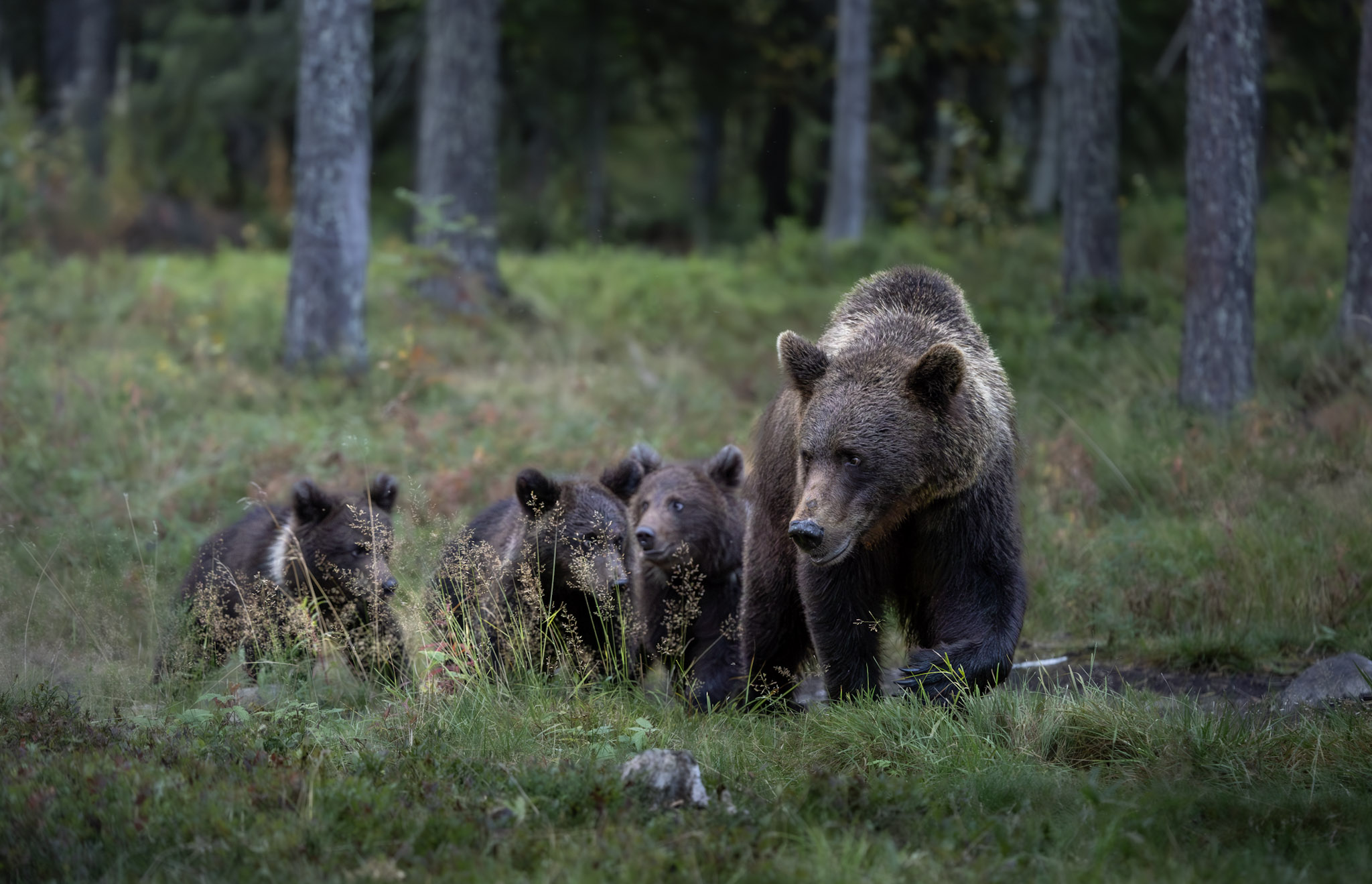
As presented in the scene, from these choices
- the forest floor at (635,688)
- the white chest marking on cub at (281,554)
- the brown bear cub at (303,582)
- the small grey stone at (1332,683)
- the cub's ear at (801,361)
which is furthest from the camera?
the white chest marking on cub at (281,554)

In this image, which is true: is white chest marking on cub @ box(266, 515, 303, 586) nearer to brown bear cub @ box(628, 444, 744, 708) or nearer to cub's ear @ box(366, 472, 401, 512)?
cub's ear @ box(366, 472, 401, 512)

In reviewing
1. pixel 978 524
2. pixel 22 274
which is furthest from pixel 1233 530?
pixel 22 274

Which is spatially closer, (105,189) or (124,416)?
(124,416)

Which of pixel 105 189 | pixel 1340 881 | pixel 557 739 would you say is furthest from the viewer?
pixel 105 189

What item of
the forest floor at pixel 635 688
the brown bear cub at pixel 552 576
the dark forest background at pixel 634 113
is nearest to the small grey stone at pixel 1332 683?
the forest floor at pixel 635 688

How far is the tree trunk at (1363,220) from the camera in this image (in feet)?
33.3

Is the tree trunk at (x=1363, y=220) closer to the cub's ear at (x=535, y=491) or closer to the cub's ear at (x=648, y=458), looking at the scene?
the cub's ear at (x=648, y=458)

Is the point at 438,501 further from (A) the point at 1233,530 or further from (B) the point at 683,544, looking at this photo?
(A) the point at 1233,530

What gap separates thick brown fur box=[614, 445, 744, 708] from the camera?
668 centimetres

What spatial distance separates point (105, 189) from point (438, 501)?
16.2m

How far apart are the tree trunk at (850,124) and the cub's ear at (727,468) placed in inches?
518

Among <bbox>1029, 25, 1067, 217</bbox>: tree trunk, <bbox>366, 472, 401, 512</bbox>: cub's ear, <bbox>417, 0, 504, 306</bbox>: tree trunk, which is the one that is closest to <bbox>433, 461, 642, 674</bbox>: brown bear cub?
<bbox>366, 472, 401, 512</bbox>: cub's ear

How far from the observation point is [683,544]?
22.4 feet

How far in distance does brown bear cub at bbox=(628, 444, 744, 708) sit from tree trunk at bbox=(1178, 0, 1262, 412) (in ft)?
15.4
